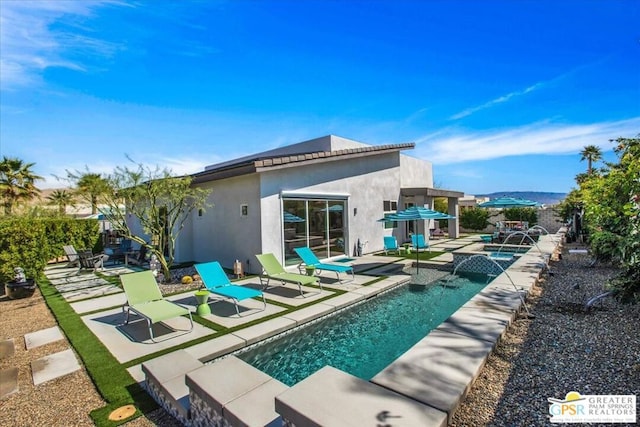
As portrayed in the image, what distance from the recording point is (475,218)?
30.9 meters

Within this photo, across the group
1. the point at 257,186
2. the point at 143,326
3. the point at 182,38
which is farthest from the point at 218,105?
the point at 143,326

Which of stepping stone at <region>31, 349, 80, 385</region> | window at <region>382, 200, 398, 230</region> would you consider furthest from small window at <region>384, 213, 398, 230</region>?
stepping stone at <region>31, 349, 80, 385</region>

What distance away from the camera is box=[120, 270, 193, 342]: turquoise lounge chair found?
636 cm

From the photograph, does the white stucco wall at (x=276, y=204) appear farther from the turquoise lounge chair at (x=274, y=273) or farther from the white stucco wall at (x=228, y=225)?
the turquoise lounge chair at (x=274, y=273)

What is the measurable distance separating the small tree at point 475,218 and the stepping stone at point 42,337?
105ft

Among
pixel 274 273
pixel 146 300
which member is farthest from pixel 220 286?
pixel 274 273

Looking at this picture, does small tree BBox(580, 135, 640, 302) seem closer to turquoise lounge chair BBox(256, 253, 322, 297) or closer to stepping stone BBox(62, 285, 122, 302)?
turquoise lounge chair BBox(256, 253, 322, 297)

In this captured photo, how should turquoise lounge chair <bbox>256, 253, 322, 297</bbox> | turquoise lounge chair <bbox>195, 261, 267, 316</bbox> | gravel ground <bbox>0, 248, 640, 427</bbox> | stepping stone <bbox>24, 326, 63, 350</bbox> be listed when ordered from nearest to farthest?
gravel ground <bbox>0, 248, 640, 427</bbox>, stepping stone <bbox>24, 326, 63, 350</bbox>, turquoise lounge chair <bbox>195, 261, 267, 316</bbox>, turquoise lounge chair <bbox>256, 253, 322, 297</bbox>

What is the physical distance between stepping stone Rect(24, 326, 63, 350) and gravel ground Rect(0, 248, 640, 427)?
0.43 feet

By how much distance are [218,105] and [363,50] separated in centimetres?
811

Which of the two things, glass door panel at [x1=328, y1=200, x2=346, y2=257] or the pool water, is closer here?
the pool water

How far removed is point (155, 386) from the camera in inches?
162

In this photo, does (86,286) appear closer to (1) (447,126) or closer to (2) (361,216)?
(2) (361,216)

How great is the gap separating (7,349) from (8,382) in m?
1.69
